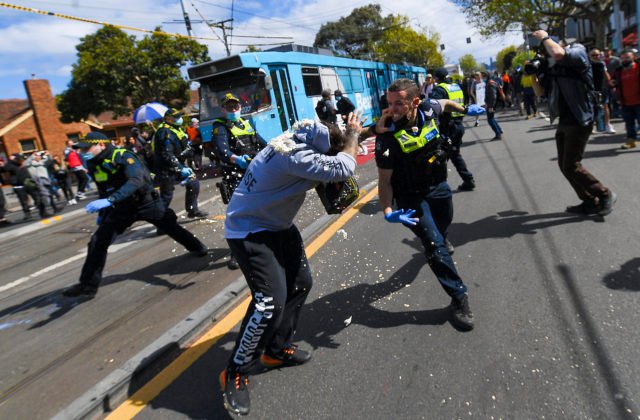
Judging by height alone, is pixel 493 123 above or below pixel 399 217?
below

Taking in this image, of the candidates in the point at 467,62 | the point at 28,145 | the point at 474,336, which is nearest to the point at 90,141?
the point at 474,336

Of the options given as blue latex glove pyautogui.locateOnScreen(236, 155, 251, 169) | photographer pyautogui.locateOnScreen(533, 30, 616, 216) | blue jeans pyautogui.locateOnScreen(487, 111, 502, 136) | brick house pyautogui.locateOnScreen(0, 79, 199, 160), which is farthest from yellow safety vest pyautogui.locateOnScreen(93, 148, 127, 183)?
brick house pyautogui.locateOnScreen(0, 79, 199, 160)

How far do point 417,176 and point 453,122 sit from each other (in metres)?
3.24

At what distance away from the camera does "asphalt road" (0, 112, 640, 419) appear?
243cm

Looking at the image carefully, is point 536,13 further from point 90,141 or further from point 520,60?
point 90,141

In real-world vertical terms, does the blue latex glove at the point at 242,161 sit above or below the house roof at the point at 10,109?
below

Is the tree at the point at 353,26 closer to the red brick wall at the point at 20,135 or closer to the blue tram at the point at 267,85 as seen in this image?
the red brick wall at the point at 20,135

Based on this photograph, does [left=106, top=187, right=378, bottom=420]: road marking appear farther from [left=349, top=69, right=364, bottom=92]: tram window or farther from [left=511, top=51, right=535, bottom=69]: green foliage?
[left=511, top=51, right=535, bottom=69]: green foliage

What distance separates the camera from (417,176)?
3244 mm

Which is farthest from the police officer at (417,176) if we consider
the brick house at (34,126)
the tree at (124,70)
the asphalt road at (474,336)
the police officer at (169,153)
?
the brick house at (34,126)

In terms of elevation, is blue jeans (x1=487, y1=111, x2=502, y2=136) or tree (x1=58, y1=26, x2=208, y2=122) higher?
tree (x1=58, y1=26, x2=208, y2=122)

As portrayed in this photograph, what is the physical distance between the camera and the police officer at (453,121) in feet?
18.5

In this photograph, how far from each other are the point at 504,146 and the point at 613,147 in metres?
2.56

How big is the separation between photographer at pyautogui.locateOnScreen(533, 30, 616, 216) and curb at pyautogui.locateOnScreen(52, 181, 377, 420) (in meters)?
3.81
